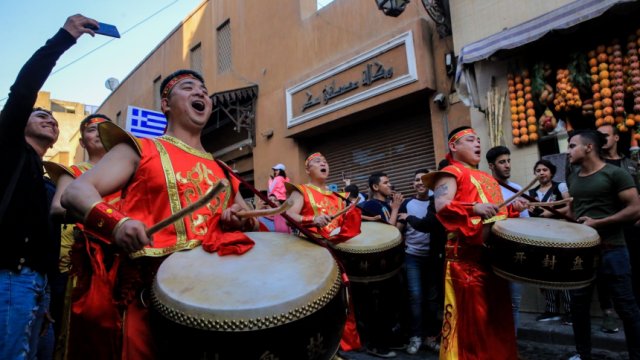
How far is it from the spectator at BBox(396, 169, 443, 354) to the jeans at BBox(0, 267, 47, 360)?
3.33 meters

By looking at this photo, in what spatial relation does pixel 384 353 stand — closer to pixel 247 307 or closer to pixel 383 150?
pixel 247 307

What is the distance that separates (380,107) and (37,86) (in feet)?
21.0

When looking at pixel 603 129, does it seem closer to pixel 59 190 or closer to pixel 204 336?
pixel 204 336

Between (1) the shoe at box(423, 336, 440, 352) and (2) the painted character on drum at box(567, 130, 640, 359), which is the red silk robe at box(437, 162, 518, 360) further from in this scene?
(1) the shoe at box(423, 336, 440, 352)

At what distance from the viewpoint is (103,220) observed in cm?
136

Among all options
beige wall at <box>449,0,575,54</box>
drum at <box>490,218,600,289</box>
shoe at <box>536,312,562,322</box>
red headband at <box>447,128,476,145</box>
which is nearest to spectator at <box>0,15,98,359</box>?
drum at <box>490,218,600,289</box>

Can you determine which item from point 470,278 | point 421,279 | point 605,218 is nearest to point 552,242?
point 470,278

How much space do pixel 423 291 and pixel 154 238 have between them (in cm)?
361

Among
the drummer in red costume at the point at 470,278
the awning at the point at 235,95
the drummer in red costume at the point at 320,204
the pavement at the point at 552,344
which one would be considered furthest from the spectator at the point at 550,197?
the awning at the point at 235,95

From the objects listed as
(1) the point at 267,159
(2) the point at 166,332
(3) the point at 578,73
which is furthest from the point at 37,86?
(1) the point at 267,159

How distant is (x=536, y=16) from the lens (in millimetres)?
5457

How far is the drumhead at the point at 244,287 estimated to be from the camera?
4.01 feet

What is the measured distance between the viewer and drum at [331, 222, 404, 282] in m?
3.53

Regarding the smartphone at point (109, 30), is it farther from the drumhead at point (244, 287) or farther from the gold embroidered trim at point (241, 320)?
the gold embroidered trim at point (241, 320)
